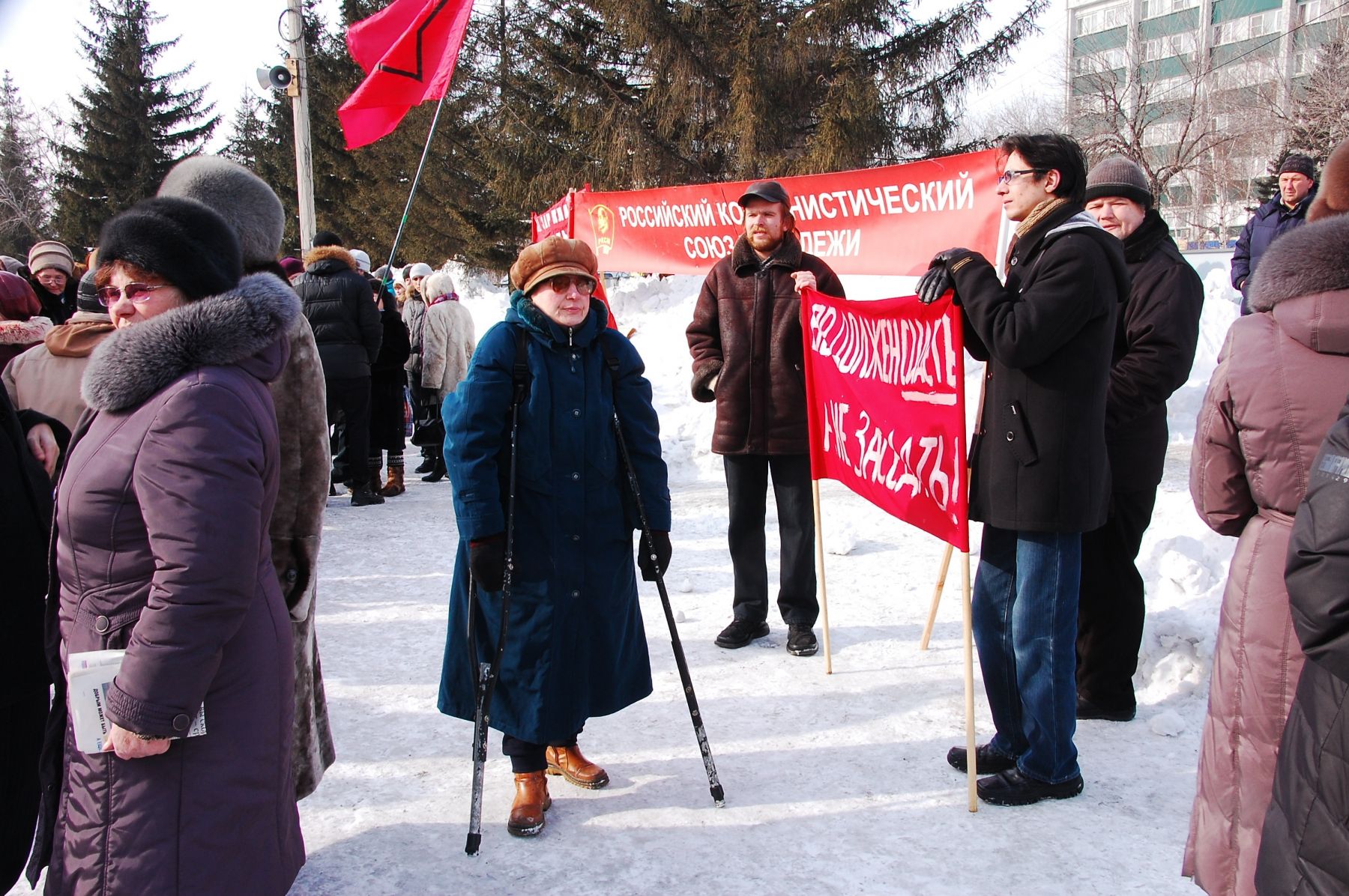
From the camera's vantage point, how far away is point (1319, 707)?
1.75 m

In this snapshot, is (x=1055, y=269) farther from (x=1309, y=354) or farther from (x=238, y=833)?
(x=238, y=833)

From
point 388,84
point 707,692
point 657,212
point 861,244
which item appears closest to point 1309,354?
point 707,692

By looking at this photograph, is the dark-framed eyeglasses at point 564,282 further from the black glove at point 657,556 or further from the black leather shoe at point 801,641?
the black leather shoe at point 801,641

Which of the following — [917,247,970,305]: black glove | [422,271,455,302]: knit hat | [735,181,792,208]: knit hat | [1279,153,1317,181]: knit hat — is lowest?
[917,247,970,305]: black glove

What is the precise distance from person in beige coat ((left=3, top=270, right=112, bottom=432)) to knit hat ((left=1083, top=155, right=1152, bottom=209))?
377 centimetres

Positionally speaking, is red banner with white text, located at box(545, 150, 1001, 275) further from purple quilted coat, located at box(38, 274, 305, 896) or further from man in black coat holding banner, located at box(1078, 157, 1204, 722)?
purple quilted coat, located at box(38, 274, 305, 896)

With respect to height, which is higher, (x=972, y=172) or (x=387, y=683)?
(x=972, y=172)

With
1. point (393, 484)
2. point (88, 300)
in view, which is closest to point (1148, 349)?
point (88, 300)

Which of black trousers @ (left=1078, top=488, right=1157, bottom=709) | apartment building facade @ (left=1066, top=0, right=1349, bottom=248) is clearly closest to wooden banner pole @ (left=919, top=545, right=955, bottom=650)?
black trousers @ (left=1078, top=488, right=1157, bottom=709)

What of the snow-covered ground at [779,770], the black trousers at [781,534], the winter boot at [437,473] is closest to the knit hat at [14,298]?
the snow-covered ground at [779,770]

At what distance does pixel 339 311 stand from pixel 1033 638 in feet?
19.1

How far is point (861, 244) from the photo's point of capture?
5.96 m

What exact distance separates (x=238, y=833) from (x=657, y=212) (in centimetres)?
661

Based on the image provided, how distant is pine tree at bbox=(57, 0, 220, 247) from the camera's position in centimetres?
3391
